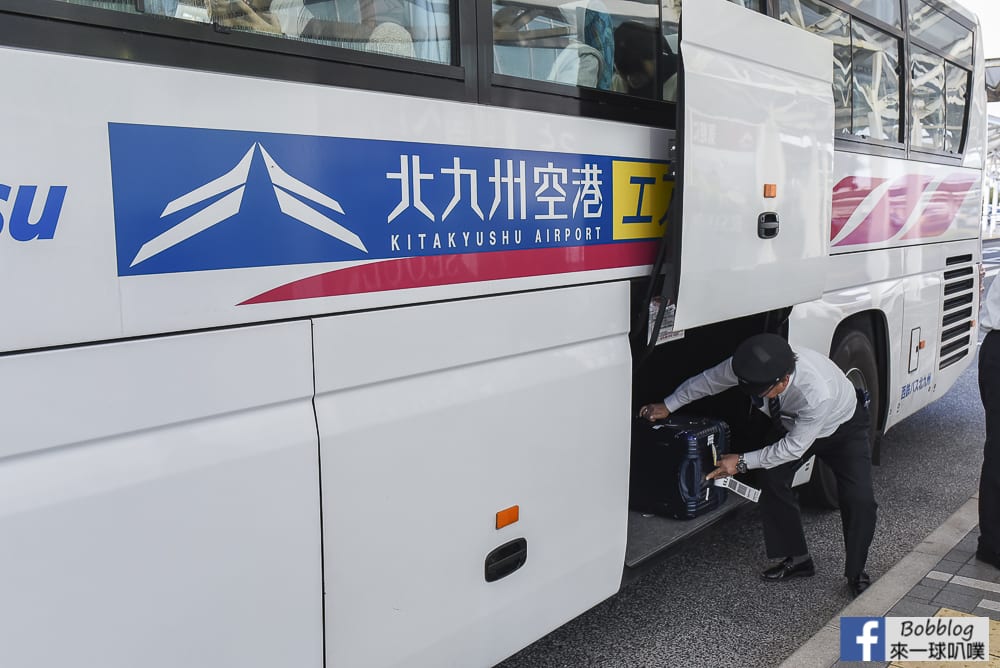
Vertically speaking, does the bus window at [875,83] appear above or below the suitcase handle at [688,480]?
above

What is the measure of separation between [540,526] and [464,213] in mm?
1052

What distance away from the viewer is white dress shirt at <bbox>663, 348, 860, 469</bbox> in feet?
12.7

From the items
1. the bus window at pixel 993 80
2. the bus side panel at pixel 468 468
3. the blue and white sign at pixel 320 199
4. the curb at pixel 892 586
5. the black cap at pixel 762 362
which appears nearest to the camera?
the blue and white sign at pixel 320 199

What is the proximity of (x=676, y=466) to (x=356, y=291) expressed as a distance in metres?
2.30

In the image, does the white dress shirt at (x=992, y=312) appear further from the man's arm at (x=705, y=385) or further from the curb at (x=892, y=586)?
the man's arm at (x=705, y=385)

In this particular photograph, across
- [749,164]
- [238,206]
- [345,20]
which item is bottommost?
[238,206]

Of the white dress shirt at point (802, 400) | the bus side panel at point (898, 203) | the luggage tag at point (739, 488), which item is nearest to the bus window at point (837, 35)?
the bus side panel at point (898, 203)

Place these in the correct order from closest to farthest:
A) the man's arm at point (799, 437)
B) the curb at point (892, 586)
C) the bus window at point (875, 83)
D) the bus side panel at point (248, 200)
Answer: the bus side panel at point (248, 200) < the curb at point (892, 586) < the man's arm at point (799, 437) < the bus window at point (875, 83)

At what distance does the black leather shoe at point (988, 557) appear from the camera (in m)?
4.23

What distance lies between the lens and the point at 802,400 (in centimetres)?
390

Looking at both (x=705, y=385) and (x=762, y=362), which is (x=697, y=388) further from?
(x=762, y=362)

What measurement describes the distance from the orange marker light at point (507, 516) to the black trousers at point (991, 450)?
2826 mm

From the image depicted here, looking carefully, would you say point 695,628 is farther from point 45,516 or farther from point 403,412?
point 45,516

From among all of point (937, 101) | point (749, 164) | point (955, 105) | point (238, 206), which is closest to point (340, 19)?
point (238, 206)
